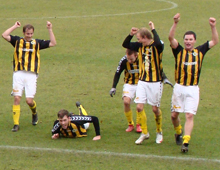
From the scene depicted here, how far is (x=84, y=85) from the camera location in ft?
44.9

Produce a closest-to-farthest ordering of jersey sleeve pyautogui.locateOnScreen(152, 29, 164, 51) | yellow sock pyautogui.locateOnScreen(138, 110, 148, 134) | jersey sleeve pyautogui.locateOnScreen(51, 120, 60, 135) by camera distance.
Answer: jersey sleeve pyautogui.locateOnScreen(152, 29, 164, 51), yellow sock pyautogui.locateOnScreen(138, 110, 148, 134), jersey sleeve pyautogui.locateOnScreen(51, 120, 60, 135)

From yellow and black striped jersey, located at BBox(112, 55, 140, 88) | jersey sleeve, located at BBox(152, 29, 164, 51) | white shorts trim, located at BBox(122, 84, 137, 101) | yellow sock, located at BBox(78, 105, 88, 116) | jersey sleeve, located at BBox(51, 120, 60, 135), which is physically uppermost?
jersey sleeve, located at BBox(152, 29, 164, 51)

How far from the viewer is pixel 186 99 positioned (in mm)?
8875

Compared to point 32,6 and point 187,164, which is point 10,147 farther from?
point 32,6

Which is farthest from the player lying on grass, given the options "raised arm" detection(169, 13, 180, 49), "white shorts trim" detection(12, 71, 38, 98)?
"raised arm" detection(169, 13, 180, 49)

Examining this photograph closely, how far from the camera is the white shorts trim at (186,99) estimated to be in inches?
347

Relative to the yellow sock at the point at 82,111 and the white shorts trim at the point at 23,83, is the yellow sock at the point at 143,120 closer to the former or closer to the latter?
the yellow sock at the point at 82,111

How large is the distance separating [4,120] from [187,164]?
4461 millimetres

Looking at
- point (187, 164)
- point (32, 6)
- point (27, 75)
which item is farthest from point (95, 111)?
point (32, 6)

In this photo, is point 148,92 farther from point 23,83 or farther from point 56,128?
point 23,83

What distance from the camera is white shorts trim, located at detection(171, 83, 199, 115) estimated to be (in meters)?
8.82

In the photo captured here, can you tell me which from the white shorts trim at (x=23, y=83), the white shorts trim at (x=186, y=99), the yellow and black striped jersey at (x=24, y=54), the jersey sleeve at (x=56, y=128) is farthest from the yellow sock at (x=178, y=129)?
the yellow and black striped jersey at (x=24, y=54)

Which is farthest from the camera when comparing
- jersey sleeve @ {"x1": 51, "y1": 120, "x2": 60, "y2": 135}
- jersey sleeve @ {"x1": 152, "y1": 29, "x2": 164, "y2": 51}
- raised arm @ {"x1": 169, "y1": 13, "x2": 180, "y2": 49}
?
jersey sleeve @ {"x1": 51, "y1": 120, "x2": 60, "y2": 135}

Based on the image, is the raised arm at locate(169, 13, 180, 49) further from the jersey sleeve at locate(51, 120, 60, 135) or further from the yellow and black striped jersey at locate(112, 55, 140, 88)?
the jersey sleeve at locate(51, 120, 60, 135)
